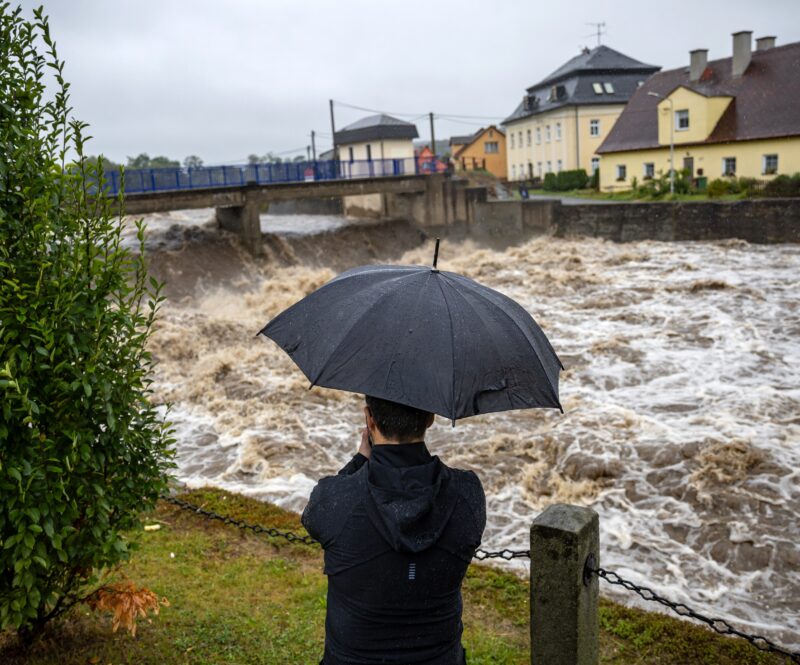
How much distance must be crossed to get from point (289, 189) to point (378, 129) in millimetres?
19722

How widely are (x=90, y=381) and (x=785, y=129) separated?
42224mm

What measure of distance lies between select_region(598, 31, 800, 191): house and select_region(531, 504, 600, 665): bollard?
1594 inches

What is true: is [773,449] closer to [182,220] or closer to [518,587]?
[518,587]

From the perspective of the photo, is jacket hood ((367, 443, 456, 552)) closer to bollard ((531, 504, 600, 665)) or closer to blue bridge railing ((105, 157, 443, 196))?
bollard ((531, 504, 600, 665))

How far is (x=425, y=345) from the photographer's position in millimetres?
3307

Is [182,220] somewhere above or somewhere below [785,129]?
below

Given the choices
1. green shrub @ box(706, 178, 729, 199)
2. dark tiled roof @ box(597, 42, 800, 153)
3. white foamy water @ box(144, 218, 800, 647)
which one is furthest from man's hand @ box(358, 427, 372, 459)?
dark tiled roof @ box(597, 42, 800, 153)

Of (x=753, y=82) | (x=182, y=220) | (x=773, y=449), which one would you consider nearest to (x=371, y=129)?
(x=182, y=220)

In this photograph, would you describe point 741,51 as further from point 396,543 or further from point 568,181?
point 396,543

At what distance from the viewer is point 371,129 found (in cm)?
5438

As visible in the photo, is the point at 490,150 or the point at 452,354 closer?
the point at 452,354

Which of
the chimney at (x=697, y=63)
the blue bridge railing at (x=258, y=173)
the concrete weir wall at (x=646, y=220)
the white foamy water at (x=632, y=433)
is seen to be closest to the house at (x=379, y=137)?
the blue bridge railing at (x=258, y=173)

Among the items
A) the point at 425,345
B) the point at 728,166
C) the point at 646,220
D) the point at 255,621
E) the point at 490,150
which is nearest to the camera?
the point at 425,345

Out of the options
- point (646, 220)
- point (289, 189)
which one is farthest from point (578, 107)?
point (289, 189)
